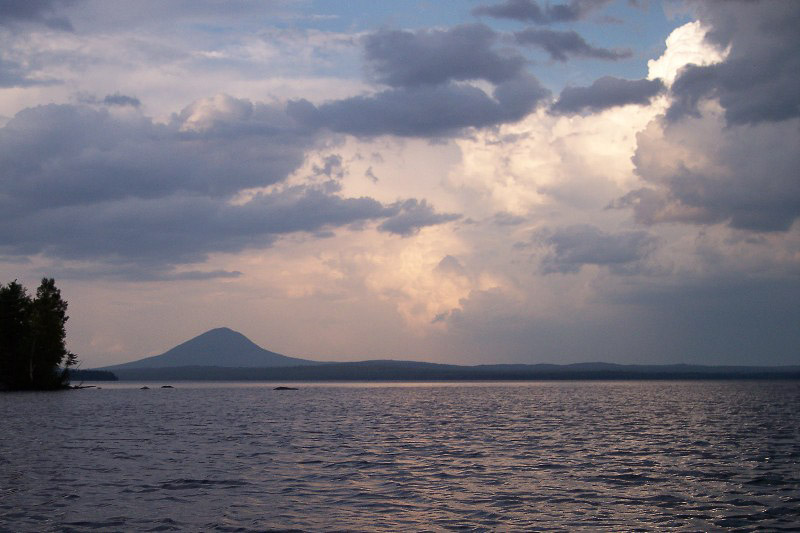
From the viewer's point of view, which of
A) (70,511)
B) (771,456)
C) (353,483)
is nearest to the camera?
(70,511)

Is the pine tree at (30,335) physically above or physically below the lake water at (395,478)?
above

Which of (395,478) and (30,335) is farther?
(30,335)

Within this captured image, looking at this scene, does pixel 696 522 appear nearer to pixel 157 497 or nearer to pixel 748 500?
pixel 748 500

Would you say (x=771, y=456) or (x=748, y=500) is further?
(x=771, y=456)

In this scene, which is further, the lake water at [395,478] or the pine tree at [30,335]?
the pine tree at [30,335]

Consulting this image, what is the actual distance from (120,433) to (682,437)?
42.5 m

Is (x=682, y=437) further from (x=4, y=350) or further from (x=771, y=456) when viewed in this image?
(x=4, y=350)

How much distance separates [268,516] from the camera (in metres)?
25.5

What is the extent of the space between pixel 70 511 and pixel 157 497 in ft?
11.5

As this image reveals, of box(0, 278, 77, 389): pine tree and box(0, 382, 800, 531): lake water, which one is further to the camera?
box(0, 278, 77, 389): pine tree

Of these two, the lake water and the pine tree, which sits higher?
the pine tree

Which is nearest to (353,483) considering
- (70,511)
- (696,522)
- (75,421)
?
(70,511)

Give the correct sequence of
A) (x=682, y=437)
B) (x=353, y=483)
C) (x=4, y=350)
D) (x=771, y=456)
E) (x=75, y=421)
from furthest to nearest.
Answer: (x=4, y=350) → (x=75, y=421) → (x=682, y=437) → (x=771, y=456) → (x=353, y=483)

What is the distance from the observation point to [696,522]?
2459 cm
